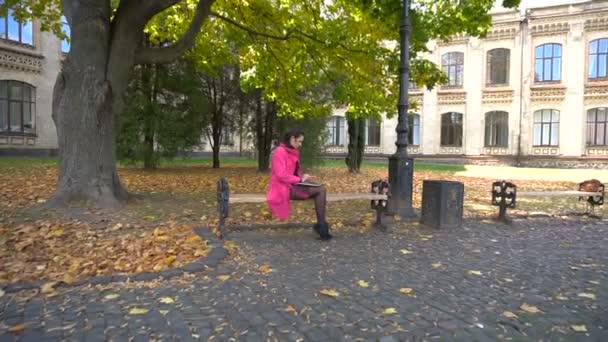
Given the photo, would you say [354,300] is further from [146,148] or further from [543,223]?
[146,148]

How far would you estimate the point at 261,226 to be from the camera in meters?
7.04

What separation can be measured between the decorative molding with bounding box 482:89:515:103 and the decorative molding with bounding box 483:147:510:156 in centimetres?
355

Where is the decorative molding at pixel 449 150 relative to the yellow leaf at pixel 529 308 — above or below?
above

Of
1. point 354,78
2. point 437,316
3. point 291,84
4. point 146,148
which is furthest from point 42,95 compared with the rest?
point 437,316

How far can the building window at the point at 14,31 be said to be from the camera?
26745 mm

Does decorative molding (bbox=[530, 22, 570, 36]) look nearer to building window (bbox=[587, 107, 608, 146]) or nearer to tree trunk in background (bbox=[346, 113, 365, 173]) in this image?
building window (bbox=[587, 107, 608, 146])

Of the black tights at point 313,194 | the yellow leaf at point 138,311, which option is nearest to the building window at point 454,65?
the black tights at point 313,194

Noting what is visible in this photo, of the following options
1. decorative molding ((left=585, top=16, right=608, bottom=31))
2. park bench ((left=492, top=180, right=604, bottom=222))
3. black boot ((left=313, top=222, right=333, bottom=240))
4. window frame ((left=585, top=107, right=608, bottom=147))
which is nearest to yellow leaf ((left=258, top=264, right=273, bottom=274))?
black boot ((left=313, top=222, right=333, bottom=240))

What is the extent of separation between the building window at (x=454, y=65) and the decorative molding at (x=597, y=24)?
841 cm

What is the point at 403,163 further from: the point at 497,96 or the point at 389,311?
the point at 497,96

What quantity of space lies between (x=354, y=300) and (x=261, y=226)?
307 cm

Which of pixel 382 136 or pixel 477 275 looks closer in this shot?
pixel 477 275

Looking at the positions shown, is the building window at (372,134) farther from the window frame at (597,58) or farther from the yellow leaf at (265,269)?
the yellow leaf at (265,269)

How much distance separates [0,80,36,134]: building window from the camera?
2698 cm
